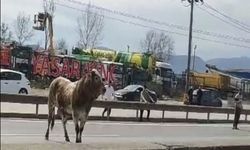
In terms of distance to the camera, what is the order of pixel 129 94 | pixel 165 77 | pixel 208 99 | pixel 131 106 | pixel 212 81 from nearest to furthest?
pixel 131 106
pixel 129 94
pixel 208 99
pixel 165 77
pixel 212 81

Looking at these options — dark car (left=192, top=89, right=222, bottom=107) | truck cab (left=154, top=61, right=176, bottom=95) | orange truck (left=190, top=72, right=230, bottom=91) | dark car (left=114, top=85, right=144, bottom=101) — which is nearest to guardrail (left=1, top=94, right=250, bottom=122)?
dark car (left=114, top=85, right=144, bottom=101)

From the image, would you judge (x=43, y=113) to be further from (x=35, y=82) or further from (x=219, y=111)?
(x=219, y=111)

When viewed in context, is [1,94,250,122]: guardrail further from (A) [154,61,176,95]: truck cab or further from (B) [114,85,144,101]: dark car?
(A) [154,61,176,95]: truck cab

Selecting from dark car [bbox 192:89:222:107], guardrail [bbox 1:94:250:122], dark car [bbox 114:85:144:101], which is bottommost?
dark car [bbox 192:89:222:107]

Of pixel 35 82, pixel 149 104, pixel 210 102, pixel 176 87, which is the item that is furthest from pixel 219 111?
pixel 176 87

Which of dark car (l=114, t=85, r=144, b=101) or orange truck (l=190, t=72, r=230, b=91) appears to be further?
orange truck (l=190, t=72, r=230, b=91)

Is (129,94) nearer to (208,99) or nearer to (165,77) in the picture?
(208,99)

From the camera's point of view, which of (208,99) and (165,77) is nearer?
(208,99)

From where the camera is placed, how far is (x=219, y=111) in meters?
31.9

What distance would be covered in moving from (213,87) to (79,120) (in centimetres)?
5755

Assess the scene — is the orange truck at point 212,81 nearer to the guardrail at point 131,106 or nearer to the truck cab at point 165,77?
the truck cab at point 165,77

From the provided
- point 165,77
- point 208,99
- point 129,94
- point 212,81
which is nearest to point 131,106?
point 129,94

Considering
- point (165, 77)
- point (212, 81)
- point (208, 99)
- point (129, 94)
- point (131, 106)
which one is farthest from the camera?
point (212, 81)

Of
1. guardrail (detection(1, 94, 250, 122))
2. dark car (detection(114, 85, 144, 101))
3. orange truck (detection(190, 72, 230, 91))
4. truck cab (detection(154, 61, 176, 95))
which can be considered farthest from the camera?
orange truck (detection(190, 72, 230, 91))
